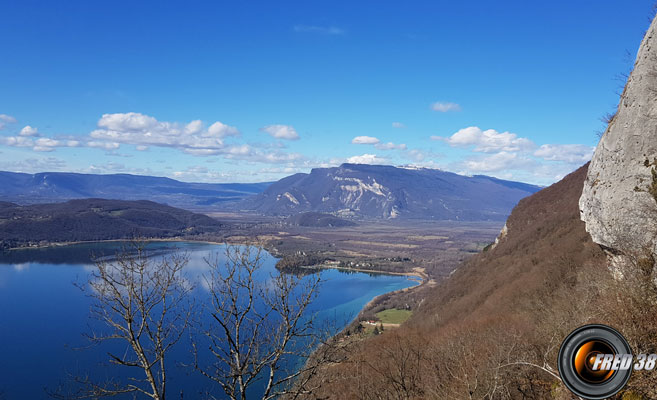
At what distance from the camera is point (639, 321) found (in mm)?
8352

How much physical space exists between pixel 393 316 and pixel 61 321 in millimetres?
49039

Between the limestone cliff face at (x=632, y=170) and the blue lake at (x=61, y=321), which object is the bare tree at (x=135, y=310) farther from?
the limestone cliff face at (x=632, y=170)

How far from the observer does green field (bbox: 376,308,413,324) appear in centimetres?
6081

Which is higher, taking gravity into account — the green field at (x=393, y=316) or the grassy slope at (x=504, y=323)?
the grassy slope at (x=504, y=323)

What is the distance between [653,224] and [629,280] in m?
2.32

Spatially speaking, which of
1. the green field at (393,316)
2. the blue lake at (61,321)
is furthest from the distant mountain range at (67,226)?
the green field at (393,316)

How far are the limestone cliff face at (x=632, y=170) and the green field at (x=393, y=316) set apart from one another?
4938 cm

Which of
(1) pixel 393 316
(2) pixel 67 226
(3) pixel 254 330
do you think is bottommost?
(1) pixel 393 316

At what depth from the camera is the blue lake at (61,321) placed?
37.7 m

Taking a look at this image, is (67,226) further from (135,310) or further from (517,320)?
(135,310)

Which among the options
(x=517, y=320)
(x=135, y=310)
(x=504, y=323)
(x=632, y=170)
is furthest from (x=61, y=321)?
(x=632, y=170)

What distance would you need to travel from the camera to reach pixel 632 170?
1220 centimetres

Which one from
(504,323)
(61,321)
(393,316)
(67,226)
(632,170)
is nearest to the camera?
(632,170)

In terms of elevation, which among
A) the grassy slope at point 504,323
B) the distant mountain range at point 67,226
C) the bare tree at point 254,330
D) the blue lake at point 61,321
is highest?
the bare tree at point 254,330
